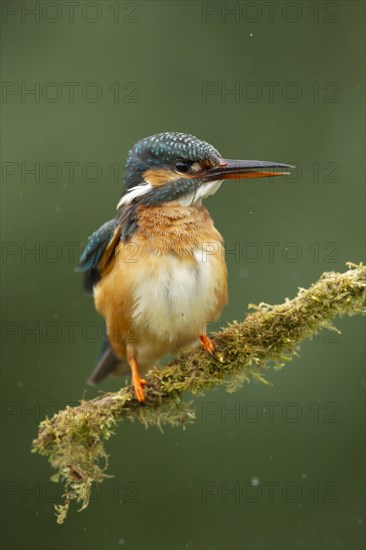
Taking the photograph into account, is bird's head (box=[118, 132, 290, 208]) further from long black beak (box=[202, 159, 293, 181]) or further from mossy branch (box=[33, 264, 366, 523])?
mossy branch (box=[33, 264, 366, 523])

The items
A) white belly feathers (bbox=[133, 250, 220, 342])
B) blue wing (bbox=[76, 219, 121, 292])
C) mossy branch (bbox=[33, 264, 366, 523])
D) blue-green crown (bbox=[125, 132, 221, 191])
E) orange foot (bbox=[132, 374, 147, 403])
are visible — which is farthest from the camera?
blue wing (bbox=[76, 219, 121, 292])

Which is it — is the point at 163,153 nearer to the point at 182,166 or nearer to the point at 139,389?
the point at 182,166

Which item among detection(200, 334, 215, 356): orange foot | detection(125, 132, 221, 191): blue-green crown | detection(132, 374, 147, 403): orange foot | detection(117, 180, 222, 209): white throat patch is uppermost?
detection(125, 132, 221, 191): blue-green crown

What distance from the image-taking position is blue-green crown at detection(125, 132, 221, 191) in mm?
4199

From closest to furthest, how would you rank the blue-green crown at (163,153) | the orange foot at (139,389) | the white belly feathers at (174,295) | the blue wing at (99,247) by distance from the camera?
the orange foot at (139,389) → the white belly feathers at (174,295) → the blue-green crown at (163,153) → the blue wing at (99,247)

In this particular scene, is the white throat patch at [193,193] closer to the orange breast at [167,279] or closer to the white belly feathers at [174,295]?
the orange breast at [167,279]

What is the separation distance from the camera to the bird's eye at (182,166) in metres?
4.25

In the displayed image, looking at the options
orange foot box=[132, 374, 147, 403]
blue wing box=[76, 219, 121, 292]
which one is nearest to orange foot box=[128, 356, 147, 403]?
orange foot box=[132, 374, 147, 403]

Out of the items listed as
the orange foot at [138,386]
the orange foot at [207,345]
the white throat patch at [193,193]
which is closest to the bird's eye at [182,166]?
the white throat patch at [193,193]

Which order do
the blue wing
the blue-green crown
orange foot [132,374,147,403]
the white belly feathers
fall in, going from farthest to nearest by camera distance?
the blue wing, the blue-green crown, the white belly feathers, orange foot [132,374,147,403]

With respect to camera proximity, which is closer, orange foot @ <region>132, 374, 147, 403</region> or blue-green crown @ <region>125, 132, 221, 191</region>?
orange foot @ <region>132, 374, 147, 403</region>

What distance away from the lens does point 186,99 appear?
22.1 ft

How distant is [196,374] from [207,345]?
0.14m

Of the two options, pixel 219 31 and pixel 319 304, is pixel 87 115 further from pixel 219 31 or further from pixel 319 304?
pixel 319 304
